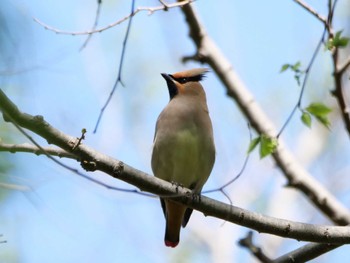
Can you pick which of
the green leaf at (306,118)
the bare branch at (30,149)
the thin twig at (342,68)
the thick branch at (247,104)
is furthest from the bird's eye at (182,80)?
the bare branch at (30,149)

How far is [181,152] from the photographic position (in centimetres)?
589

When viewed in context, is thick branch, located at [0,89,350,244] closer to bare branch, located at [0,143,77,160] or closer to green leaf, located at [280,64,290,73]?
bare branch, located at [0,143,77,160]

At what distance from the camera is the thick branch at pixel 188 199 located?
372cm

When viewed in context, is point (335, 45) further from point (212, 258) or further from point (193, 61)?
point (212, 258)

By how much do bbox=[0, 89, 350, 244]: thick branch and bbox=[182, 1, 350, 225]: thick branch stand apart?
4.26ft

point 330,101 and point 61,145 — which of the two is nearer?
point 61,145

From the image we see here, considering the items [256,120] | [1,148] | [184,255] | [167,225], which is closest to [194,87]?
[256,120]

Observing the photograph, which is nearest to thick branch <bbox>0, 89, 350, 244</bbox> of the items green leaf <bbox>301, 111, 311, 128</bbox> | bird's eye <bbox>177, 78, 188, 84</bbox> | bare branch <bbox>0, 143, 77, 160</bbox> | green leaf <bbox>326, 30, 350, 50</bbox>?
bare branch <bbox>0, 143, 77, 160</bbox>

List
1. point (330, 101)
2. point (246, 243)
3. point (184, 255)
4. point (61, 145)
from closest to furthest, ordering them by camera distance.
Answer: point (61, 145) < point (246, 243) < point (330, 101) < point (184, 255)

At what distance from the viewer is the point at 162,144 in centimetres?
595

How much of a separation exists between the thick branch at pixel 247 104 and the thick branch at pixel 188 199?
1.30 meters

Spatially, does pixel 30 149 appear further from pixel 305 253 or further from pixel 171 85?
pixel 171 85

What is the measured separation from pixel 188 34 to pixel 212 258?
285 inches

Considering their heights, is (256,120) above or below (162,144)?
above
